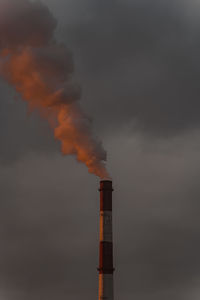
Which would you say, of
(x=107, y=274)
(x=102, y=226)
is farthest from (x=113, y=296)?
(x=102, y=226)

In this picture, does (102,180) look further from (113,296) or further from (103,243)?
(113,296)

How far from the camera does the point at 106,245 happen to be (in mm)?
50156

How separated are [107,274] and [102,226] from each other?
3650mm

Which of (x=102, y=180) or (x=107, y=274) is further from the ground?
(x=102, y=180)

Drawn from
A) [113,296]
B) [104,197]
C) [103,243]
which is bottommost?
[113,296]

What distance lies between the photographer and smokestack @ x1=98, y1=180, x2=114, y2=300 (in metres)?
49.4

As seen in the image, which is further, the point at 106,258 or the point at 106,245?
the point at 106,245

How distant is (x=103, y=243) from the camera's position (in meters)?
50.2

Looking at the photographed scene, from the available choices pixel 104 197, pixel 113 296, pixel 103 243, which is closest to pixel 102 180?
pixel 104 197

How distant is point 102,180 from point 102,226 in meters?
3.49

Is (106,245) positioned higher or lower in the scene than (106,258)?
higher

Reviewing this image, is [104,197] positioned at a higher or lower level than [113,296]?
higher

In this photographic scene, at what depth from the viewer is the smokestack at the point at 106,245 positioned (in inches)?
1945

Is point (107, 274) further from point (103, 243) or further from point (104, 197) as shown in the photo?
point (104, 197)
